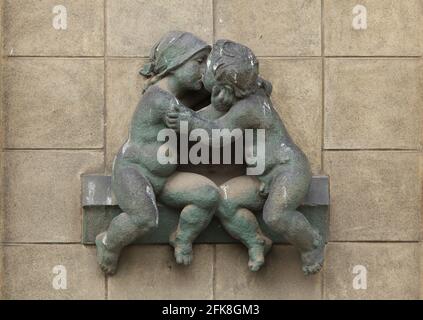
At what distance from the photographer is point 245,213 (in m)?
6.02

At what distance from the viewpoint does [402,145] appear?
6.24 m

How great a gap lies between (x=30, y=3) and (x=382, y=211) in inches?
81.0

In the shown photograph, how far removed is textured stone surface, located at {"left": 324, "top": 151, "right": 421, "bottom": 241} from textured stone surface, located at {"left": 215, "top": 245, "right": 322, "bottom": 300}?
26cm

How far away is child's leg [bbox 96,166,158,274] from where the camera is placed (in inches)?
232

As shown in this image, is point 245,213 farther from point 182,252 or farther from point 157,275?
point 157,275

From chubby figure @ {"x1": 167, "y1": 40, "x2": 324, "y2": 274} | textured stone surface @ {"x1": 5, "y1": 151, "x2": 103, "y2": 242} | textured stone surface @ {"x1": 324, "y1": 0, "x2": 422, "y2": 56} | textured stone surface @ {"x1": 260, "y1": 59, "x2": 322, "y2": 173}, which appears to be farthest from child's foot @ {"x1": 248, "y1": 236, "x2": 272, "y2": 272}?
textured stone surface @ {"x1": 324, "y1": 0, "x2": 422, "y2": 56}

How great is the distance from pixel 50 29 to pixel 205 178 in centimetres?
110

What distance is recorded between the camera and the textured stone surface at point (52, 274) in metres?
6.15

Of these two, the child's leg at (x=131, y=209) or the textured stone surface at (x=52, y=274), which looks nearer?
the child's leg at (x=131, y=209)

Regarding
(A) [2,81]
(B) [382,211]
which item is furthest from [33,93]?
(B) [382,211]

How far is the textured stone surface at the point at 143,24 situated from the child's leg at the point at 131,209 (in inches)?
26.0

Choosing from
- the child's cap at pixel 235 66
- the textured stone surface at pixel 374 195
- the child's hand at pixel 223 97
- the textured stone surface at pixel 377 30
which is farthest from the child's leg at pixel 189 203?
the textured stone surface at pixel 377 30

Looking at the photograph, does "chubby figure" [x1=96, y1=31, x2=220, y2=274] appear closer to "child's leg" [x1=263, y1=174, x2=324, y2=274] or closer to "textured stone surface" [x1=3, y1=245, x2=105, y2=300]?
"textured stone surface" [x1=3, y1=245, x2=105, y2=300]

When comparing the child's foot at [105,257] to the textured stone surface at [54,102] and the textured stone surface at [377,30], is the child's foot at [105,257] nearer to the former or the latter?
the textured stone surface at [54,102]
